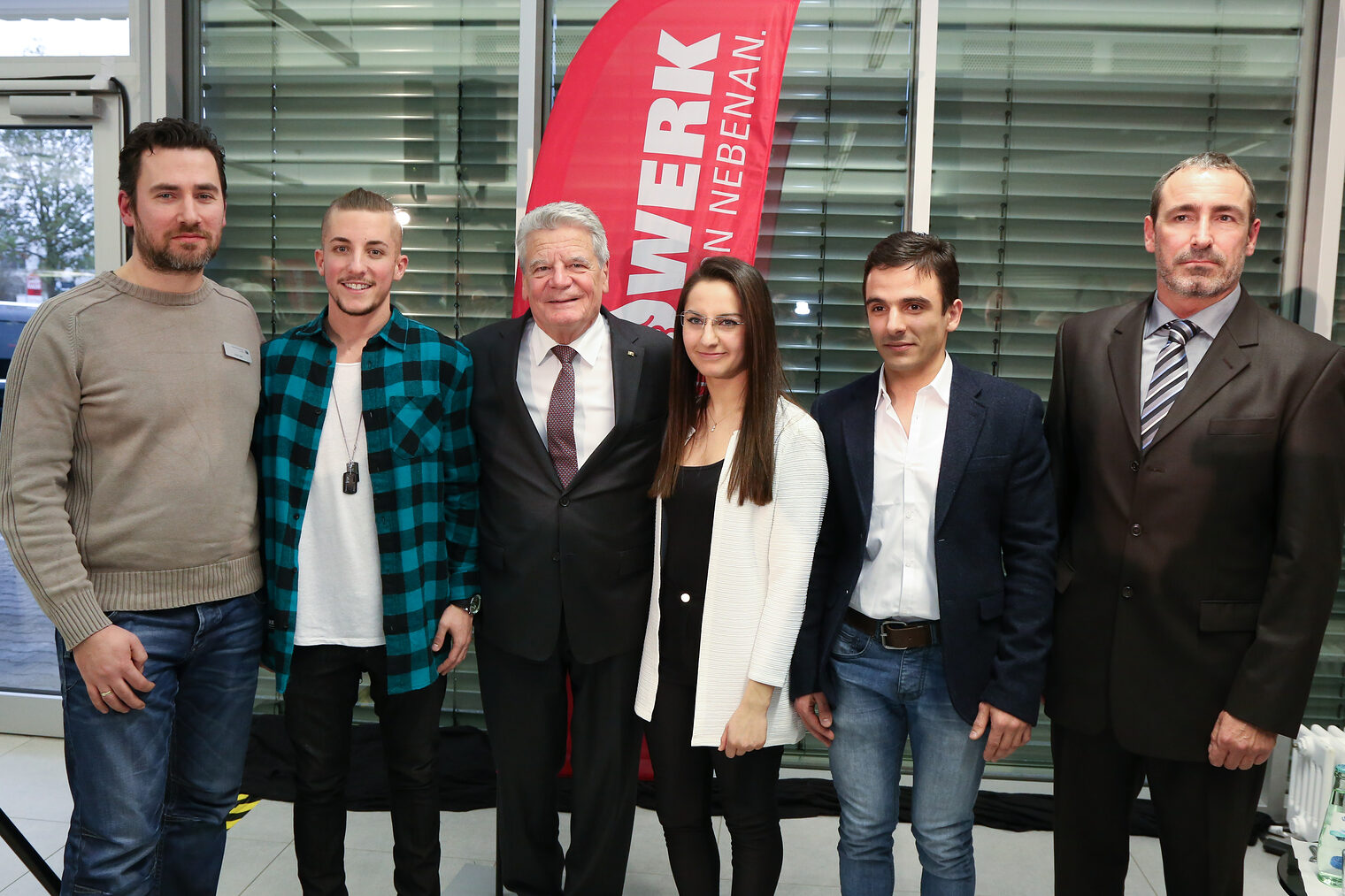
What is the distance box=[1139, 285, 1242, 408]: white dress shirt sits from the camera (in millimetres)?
1878

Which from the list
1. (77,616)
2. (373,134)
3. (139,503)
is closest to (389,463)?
(139,503)

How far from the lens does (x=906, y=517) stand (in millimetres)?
1851

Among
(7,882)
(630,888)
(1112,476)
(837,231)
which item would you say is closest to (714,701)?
(1112,476)

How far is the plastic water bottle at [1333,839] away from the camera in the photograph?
2.11 meters

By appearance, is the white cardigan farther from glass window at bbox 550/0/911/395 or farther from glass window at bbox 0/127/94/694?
glass window at bbox 0/127/94/694

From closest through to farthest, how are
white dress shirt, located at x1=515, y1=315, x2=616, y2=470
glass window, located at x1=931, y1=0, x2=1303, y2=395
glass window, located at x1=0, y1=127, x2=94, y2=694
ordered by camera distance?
white dress shirt, located at x1=515, y1=315, x2=616, y2=470 < glass window, located at x1=931, y1=0, x2=1303, y2=395 < glass window, located at x1=0, y1=127, x2=94, y2=694

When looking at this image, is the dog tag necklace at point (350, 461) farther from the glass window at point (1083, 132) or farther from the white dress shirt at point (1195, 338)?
the glass window at point (1083, 132)

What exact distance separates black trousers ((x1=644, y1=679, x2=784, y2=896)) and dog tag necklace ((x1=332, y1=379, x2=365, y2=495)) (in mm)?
803

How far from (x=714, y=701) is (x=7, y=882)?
7.15 feet

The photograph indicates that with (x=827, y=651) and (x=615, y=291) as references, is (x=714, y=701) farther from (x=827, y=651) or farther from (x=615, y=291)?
(x=615, y=291)

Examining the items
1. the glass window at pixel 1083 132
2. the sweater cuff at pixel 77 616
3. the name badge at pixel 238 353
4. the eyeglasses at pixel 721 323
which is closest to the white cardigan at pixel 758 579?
the eyeglasses at pixel 721 323

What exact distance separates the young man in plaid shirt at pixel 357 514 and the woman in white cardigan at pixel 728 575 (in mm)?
516

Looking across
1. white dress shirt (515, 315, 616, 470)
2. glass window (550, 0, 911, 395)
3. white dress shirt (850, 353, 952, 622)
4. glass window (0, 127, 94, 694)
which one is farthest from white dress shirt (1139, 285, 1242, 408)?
glass window (0, 127, 94, 694)

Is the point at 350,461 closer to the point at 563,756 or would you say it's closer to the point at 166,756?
the point at 166,756
